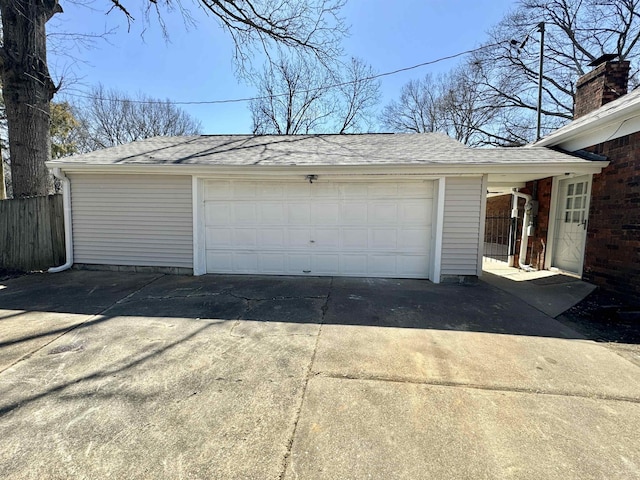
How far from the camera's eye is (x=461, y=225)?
5855 mm

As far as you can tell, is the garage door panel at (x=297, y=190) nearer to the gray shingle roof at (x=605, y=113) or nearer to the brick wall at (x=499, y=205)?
the gray shingle roof at (x=605, y=113)

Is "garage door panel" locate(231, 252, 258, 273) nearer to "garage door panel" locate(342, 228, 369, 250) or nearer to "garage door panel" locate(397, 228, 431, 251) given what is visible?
"garage door panel" locate(342, 228, 369, 250)

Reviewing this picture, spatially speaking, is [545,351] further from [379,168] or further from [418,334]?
[379,168]

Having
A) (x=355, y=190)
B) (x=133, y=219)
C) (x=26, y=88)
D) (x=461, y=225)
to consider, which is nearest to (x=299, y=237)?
(x=355, y=190)

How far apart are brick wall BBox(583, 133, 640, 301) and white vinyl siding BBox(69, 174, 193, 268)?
8013mm

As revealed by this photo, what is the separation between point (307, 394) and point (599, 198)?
6522 mm

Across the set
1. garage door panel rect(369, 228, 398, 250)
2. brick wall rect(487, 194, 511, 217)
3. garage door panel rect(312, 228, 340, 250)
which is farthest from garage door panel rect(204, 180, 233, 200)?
brick wall rect(487, 194, 511, 217)

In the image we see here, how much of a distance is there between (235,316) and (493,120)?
21.5m

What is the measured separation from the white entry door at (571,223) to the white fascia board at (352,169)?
75 centimetres

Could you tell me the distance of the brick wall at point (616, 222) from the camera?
188 inches

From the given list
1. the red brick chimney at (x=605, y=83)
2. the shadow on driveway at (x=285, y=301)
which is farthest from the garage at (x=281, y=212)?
the red brick chimney at (x=605, y=83)

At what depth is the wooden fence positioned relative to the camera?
21.5ft

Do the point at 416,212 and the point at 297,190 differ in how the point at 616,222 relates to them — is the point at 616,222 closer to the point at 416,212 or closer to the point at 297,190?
the point at 416,212

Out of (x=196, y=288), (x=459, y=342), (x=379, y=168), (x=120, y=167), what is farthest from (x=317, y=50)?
(x=459, y=342)
